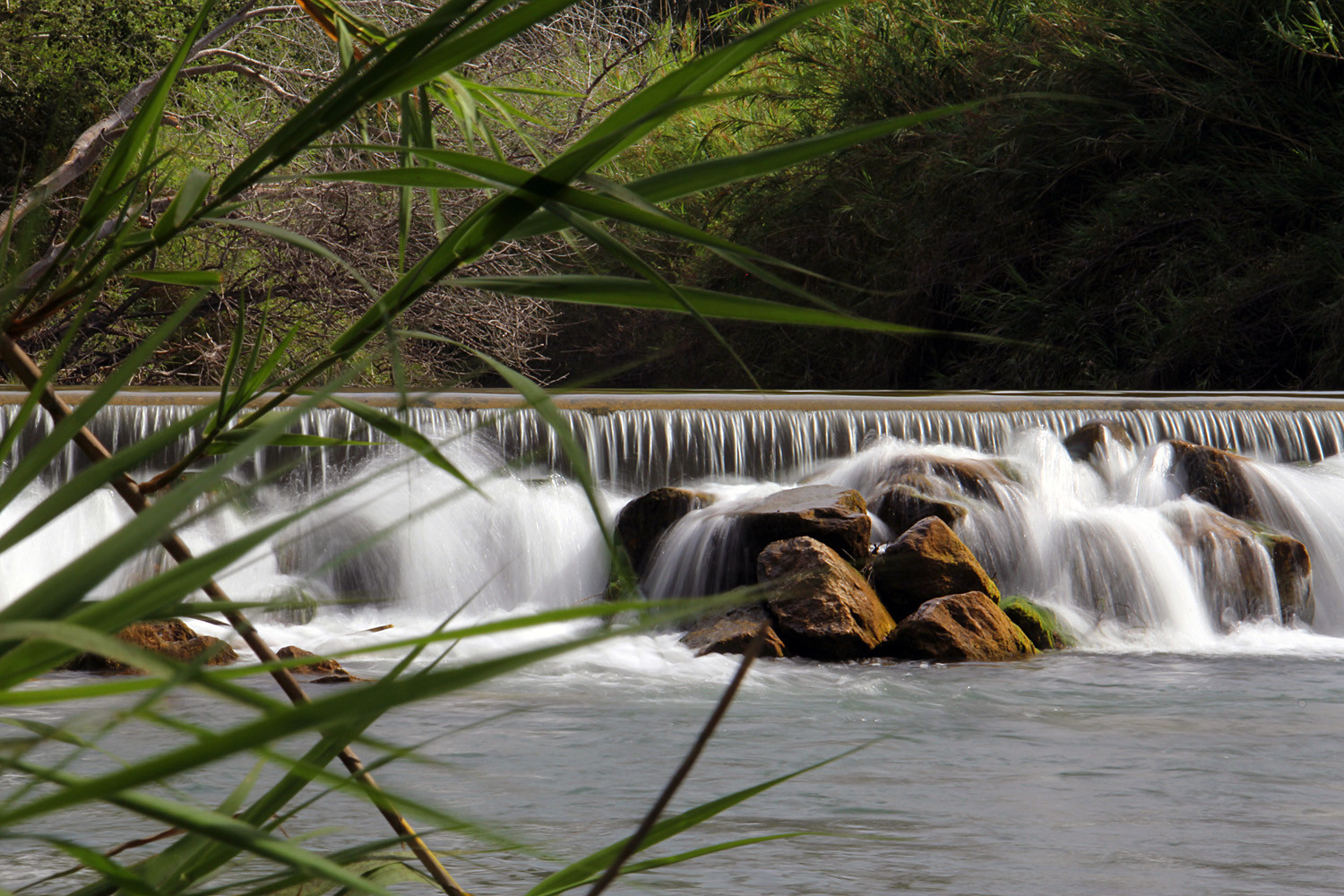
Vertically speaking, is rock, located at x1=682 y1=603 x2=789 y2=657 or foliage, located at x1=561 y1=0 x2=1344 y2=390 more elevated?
foliage, located at x1=561 y1=0 x2=1344 y2=390

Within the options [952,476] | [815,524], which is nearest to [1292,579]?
[952,476]

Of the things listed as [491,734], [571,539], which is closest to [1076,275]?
[571,539]

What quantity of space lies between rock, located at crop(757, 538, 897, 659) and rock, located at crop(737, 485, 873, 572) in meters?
0.29

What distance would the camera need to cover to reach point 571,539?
747 centimetres

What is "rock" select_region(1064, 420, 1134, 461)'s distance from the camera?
778cm

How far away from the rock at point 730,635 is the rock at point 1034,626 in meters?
1.13

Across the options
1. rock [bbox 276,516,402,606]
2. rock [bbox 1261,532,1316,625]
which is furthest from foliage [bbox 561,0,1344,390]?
rock [bbox 276,516,402,606]

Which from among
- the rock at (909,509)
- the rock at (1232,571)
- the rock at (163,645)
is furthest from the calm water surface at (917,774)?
the rock at (909,509)

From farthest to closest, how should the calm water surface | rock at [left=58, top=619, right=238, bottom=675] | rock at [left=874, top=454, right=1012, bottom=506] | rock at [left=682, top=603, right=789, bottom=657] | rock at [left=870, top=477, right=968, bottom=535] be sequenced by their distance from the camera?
rock at [left=874, top=454, right=1012, bottom=506] → rock at [left=870, top=477, right=968, bottom=535] → rock at [left=682, top=603, right=789, bottom=657] → rock at [left=58, top=619, right=238, bottom=675] → the calm water surface

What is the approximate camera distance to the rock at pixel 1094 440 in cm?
778

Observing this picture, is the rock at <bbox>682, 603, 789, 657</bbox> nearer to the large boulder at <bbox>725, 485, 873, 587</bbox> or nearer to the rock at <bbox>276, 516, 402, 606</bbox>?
the large boulder at <bbox>725, 485, 873, 587</bbox>

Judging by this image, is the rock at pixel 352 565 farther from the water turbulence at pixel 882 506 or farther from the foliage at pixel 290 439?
the foliage at pixel 290 439

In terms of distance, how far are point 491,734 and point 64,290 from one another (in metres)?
3.92

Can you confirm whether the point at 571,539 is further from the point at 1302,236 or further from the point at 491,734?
the point at 1302,236
